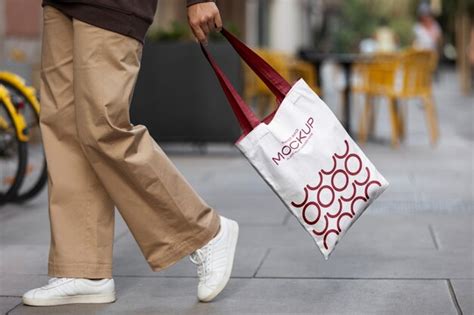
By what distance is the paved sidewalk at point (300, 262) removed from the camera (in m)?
3.79

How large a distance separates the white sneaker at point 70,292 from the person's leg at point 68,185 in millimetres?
47

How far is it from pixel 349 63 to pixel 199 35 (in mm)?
7918

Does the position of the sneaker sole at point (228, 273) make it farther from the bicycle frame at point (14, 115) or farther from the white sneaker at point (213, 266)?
the bicycle frame at point (14, 115)

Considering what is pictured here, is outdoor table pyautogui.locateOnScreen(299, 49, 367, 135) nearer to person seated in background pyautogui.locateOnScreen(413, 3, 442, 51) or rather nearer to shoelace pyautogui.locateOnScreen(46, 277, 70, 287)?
shoelace pyautogui.locateOnScreen(46, 277, 70, 287)

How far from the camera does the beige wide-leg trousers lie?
3.56 m

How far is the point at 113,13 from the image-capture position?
356 cm

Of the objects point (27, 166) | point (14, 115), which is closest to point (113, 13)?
point (14, 115)

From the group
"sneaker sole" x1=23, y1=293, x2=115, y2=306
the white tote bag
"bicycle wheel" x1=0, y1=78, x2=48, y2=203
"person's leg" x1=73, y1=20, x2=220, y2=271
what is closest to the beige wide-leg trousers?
"person's leg" x1=73, y1=20, x2=220, y2=271

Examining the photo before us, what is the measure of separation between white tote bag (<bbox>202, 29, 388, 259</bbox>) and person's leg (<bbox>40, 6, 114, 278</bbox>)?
23.3 inches

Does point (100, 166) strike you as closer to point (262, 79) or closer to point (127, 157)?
point (127, 157)

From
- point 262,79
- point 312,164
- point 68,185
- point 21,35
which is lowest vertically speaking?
point 21,35

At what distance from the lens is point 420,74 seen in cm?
1041

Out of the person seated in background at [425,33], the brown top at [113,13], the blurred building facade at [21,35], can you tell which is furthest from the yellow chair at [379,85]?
the person seated in background at [425,33]

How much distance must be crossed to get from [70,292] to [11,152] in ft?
8.41
